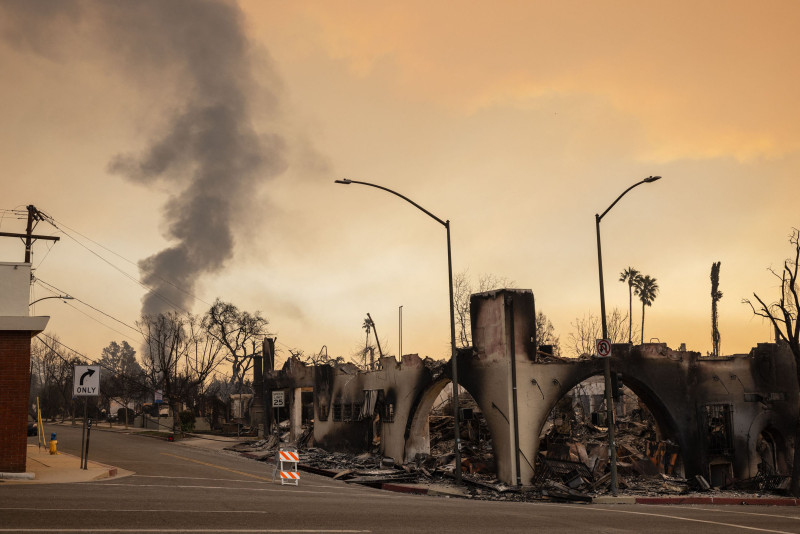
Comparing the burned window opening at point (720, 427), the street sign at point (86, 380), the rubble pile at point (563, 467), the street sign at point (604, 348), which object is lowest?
the rubble pile at point (563, 467)

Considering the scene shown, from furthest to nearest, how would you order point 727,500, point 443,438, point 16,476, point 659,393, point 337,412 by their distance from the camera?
point 337,412
point 443,438
point 659,393
point 727,500
point 16,476

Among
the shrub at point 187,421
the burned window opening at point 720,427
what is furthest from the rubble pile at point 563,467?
the shrub at point 187,421

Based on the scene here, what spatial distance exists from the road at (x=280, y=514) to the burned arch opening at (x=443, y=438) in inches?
355

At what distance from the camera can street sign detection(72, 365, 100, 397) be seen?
24531mm

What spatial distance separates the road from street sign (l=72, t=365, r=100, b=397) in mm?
3748

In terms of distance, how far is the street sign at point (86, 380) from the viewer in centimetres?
2453

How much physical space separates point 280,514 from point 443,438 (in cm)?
2287

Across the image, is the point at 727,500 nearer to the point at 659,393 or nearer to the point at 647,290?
the point at 659,393

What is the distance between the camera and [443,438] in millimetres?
36312

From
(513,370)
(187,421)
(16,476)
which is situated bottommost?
(16,476)

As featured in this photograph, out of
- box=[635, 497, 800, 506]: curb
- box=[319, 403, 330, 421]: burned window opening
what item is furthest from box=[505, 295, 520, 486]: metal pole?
box=[319, 403, 330, 421]: burned window opening

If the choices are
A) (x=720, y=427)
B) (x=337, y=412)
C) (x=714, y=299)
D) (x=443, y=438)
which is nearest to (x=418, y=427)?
(x=443, y=438)

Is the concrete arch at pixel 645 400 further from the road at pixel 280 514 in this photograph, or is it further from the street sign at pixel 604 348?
the road at pixel 280 514

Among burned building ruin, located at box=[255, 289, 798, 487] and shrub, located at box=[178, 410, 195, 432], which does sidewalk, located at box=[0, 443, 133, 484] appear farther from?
shrub, located at box=[178, 410, 195, 432]
